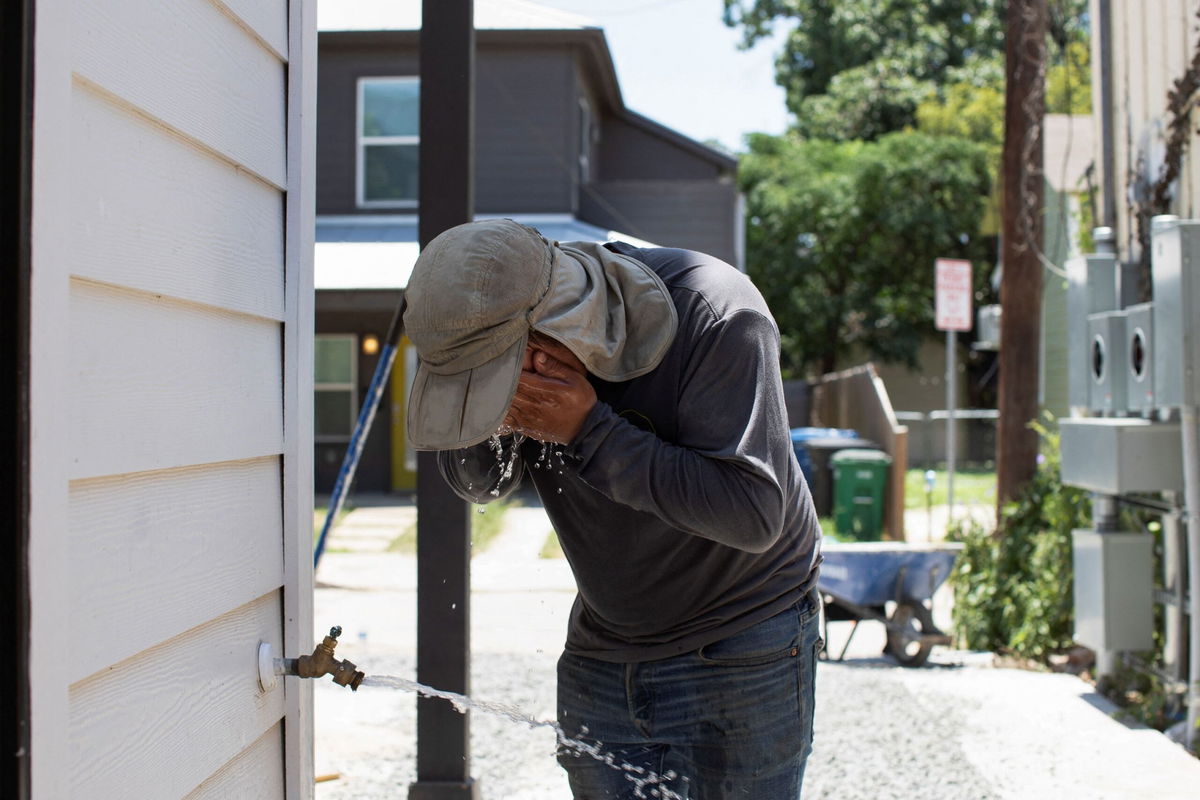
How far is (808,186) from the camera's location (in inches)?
939

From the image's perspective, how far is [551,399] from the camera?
1877 millimetres

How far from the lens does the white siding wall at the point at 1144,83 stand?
5.10m

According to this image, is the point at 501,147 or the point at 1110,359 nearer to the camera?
the point at 1110,359

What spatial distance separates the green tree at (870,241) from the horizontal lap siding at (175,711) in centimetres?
2150

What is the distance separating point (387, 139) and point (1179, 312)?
10.7 metres

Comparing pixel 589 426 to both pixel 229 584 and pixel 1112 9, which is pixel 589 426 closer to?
pixel 229 584

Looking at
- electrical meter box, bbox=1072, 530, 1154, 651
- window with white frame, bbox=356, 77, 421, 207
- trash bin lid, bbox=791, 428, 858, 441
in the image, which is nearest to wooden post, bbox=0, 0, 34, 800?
electrical meter box, bbox=1072, 530, 1154, 651

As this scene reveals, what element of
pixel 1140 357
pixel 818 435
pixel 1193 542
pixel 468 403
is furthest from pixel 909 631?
pixel 818 435

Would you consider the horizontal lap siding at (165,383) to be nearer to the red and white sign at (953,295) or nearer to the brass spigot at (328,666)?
the brass spigot at (328,666)

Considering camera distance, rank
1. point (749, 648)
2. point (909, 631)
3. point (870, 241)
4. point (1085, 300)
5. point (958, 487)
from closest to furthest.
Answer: point (749, 648) < point (1085, 300) < point (909, 631) < point (958, 487) < point (870, 241)

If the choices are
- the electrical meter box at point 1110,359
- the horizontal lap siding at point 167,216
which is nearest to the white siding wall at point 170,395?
the horizontal lap siding at point 167,216

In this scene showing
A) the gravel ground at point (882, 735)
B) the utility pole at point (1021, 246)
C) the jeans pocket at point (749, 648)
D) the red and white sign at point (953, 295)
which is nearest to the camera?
the jeans pocket at point (749, 648)

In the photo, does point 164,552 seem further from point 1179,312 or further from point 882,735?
point 1179,312

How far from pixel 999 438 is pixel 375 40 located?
891 centimetres
